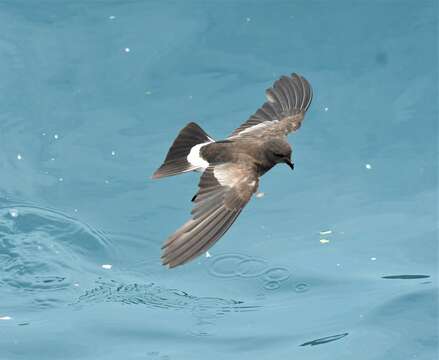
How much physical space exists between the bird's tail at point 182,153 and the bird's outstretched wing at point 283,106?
1.35 ft

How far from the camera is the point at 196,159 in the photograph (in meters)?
5.86

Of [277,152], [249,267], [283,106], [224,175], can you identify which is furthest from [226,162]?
[249,267]

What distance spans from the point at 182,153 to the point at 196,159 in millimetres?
152

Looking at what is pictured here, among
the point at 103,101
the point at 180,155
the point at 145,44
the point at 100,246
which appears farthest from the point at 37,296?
the point at 145,44

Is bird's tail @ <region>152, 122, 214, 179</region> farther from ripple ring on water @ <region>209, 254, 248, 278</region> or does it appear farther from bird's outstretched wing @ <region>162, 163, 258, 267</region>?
ripple ring on water @ <region>209, 254, 248, 278</region>

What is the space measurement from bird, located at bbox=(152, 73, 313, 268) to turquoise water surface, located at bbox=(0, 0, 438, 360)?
0.99 meters

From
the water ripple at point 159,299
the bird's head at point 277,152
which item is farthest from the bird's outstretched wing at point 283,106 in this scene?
the water ripple at point 159,299

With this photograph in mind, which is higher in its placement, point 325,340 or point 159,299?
point 159,299

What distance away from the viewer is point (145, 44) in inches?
334

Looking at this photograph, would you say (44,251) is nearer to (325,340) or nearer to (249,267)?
(249,267)

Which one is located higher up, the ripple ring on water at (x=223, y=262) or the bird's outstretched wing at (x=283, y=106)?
the bird's outstretched wing at (x=283, y=106)

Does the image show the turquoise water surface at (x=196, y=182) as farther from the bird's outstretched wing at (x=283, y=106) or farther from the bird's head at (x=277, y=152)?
the bird's head at (x=277, y=152)

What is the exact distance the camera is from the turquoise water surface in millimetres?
6395

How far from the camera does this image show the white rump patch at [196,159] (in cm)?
577
